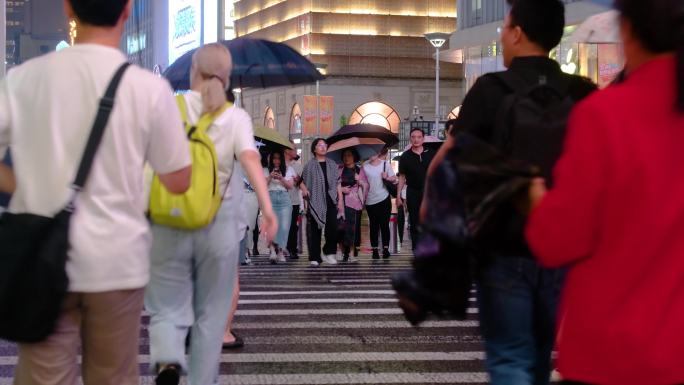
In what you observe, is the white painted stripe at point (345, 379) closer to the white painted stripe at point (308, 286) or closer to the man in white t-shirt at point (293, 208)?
the white painted stripe at point (308, 286)

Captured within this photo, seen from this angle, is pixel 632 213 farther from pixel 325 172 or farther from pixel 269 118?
pixel 269 118

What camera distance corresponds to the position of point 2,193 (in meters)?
3.73

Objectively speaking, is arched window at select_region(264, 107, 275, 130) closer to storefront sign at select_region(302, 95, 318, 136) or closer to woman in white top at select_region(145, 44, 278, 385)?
storefront sign at select_region(302, 95, 318, 136)

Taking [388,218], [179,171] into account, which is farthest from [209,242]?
[388,218]

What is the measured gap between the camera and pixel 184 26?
70.0m

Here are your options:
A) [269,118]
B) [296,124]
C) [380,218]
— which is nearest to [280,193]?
[380,218]

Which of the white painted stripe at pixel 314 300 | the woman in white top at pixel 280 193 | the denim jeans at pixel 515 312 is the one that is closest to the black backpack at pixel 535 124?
the denim jeans at pixel 515 312

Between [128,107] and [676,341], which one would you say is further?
[128,107]

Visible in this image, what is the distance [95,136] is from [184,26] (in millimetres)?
67829

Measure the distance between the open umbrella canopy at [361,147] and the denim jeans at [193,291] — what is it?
1545 cm

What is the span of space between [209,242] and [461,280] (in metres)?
2.58

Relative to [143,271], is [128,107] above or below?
above

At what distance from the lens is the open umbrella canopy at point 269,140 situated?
59.6ft

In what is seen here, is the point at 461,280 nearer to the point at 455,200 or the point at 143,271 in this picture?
the point at 455,200
